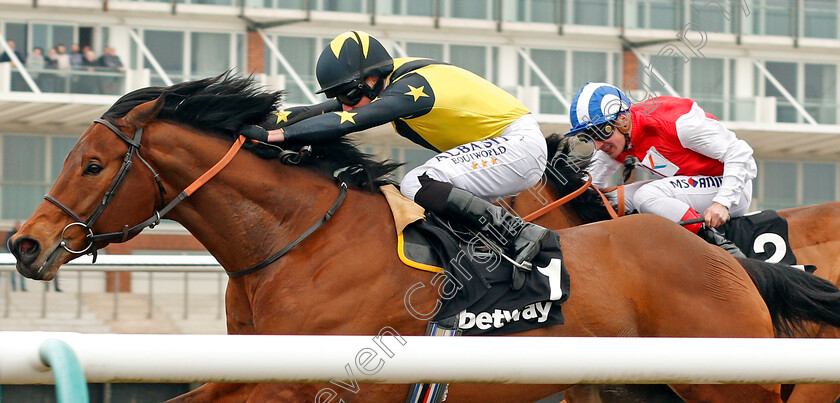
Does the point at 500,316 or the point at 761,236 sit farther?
the point at 761,236

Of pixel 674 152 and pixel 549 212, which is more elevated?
pixel 674 152

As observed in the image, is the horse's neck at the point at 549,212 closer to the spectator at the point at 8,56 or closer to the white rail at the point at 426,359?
the white rail at the point at 426,359

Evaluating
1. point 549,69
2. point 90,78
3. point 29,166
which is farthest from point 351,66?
point 549,69

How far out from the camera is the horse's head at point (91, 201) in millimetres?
3279

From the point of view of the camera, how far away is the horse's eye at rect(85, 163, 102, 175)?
339 centimetres

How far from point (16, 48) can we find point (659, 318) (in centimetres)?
1818

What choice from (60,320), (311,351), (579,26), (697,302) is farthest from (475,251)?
(579,26)

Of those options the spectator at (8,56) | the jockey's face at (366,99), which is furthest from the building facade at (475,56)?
the jockey's face at (366,99)

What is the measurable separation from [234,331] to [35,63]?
55.9 ft

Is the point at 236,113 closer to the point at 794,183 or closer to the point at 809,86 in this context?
the point at 794,183

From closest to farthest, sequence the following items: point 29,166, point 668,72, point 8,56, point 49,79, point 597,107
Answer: point 597,107, point 8,56, point 49,79, point 29,166, point 668,72

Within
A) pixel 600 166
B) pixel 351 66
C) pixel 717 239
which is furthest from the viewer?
pixel 600 166

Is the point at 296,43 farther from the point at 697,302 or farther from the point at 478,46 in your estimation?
the point at 697,302

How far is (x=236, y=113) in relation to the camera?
143 inches
